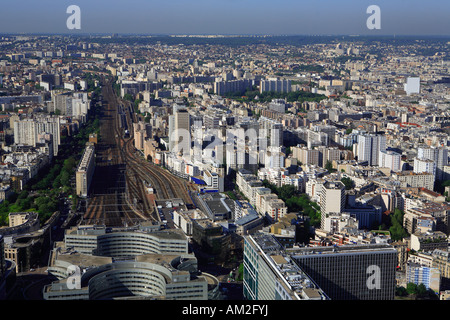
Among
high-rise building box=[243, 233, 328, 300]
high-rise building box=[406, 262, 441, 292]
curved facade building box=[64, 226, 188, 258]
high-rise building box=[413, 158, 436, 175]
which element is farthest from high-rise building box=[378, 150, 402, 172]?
high-rise building box=[243, 233, 328, 300]

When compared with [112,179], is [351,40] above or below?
above

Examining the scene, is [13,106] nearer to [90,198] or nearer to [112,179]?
[112,179]

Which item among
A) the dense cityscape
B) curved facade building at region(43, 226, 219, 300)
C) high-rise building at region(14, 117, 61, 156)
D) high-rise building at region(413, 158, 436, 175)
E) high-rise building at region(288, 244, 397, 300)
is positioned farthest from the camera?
high-rise building at region(14, 117, 61, 156)

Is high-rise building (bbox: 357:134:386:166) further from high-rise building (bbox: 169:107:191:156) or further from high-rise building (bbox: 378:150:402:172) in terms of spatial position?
high-rise building (bbox: 169:107:191:156)

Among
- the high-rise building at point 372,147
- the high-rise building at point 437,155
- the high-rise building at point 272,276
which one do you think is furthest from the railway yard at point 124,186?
the high-rise building at point 437,155

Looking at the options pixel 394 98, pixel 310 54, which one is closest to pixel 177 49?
pixel 310 54

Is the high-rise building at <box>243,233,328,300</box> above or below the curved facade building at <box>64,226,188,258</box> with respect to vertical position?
above
